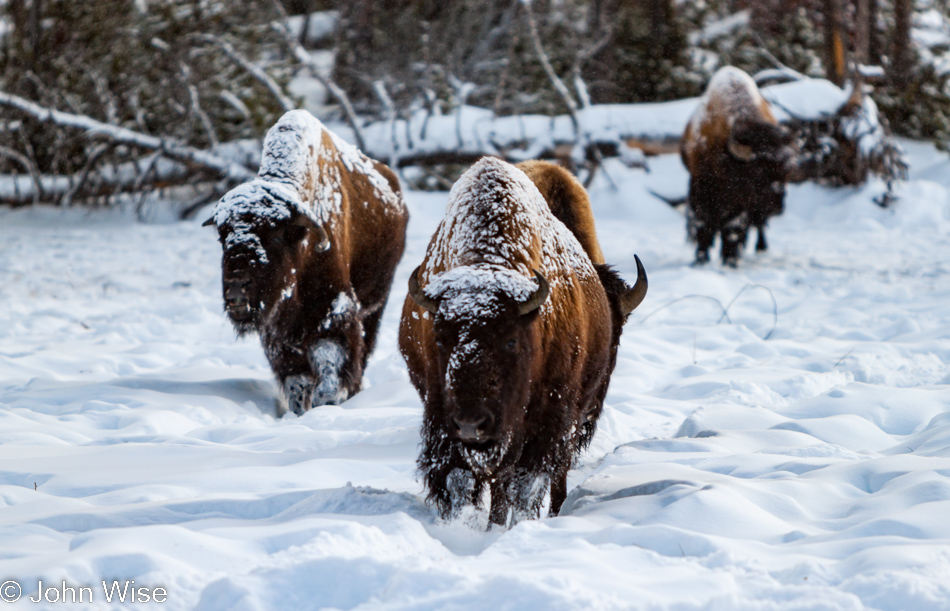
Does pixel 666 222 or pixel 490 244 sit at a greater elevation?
pixel 490 244

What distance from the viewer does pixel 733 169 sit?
1008cm

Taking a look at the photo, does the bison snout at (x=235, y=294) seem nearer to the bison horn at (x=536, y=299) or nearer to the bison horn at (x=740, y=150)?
the bison horn at (x=536, y=299)

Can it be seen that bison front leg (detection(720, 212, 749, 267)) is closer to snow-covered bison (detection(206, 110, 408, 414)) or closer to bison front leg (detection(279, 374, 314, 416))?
snow-covered bison (detection(206, 110, 408, 414))

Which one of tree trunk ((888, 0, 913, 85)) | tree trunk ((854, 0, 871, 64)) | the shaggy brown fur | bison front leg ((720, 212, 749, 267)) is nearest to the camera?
the shaggy brown fur

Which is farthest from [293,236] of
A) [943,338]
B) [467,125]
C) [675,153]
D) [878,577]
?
[675,153]

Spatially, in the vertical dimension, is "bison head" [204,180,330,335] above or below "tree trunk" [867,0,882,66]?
above

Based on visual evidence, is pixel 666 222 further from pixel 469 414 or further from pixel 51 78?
pixel 469 414

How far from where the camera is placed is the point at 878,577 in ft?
7.57

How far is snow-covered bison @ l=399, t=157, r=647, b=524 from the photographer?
2920 mm

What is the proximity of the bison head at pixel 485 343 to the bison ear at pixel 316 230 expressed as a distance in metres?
2.17

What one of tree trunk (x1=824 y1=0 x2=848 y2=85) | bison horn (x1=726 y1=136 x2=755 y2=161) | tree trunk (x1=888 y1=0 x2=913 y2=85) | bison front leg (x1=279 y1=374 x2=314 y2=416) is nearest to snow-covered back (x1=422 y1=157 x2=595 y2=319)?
bison front leg (x1=279 y1=374 x2=314 y2=416)

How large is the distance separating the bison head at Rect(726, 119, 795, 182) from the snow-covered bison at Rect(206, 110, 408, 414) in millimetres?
5149

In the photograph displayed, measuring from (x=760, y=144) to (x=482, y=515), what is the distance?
7898 millimetres

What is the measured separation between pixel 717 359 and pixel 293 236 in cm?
314
